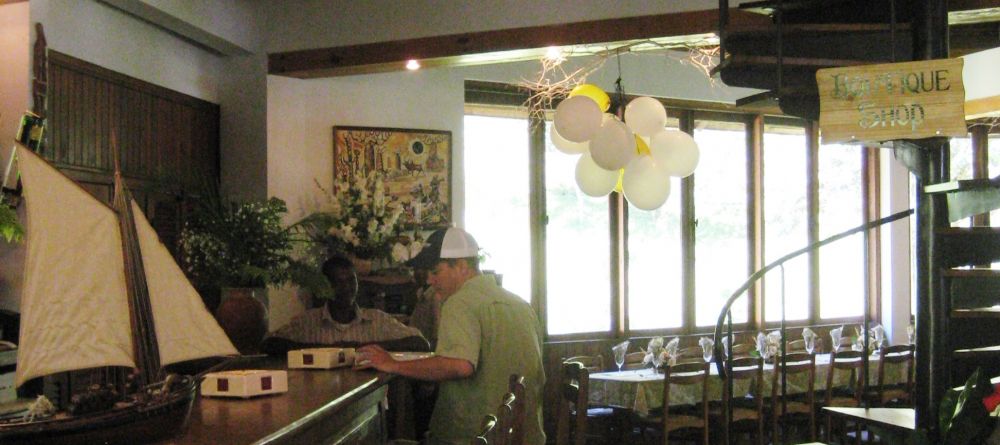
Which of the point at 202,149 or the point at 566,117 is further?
the point at 202,149

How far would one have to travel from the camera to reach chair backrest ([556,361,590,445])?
3.39m

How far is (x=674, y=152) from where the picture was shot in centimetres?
618

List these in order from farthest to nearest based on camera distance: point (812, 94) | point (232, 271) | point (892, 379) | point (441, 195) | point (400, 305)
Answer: point (892, 379) → point (441, 195) → point (400, 305) → point (232, 271) → point (812, 94)

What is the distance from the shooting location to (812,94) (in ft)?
14.1

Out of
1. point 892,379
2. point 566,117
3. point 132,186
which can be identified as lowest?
point 892,379

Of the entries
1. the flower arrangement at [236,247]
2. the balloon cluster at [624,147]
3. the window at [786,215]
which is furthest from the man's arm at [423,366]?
the window at [786,215]

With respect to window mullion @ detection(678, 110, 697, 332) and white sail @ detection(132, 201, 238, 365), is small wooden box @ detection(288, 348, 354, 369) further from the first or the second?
window mullion @ detection(678, 110, 697, 332)

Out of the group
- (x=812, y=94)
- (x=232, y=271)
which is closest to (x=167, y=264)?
(x=232, y=271)

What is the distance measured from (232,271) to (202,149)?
1946 mm

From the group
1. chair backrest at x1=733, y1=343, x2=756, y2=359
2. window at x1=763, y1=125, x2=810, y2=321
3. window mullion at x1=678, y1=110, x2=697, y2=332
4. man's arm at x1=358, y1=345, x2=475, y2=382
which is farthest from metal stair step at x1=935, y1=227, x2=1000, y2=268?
window at x1=763, y1=125, x2=810, y2=321

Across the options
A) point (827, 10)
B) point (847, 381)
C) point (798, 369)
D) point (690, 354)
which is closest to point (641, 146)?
point (827, 10)

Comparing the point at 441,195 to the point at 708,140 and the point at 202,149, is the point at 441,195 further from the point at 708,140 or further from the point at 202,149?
the point at 708,140

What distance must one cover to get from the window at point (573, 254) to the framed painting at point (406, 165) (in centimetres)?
129

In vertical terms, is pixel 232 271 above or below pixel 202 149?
below
